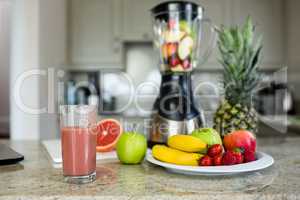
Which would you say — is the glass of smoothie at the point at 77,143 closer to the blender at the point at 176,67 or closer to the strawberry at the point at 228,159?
the strawberry at the point at 228,159

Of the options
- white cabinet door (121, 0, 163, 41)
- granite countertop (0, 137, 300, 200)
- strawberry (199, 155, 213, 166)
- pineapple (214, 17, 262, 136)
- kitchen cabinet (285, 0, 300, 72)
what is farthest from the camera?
white cabinet door (121, 0, 163, 41)

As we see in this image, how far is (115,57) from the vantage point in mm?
3211

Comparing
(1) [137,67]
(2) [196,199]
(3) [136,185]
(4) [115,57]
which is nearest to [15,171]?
(3) [136,185]

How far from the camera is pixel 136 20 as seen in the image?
3170 millimetres

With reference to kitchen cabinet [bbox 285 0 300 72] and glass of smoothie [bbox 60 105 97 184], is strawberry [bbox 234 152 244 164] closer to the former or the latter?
glass of smoothie [bbox 60 105 97 184]

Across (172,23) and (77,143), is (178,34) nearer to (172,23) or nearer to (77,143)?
(172,23)

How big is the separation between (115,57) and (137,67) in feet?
1.19

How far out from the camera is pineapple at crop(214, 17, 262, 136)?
1.04 m

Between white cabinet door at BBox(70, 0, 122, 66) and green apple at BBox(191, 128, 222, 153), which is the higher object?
white cabinet door at BBox(70, 0, 122, 66)

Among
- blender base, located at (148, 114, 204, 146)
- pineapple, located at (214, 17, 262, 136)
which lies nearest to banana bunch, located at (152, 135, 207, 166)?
blender base, located at (148, 114, 204, 146)

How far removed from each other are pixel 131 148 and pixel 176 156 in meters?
0.13

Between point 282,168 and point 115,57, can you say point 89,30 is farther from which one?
point 282,168

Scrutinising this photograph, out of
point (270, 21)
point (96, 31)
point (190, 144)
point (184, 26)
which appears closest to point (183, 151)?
point (190, 144)

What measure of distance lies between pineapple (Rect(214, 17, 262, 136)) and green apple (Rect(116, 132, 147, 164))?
0.36 metres
